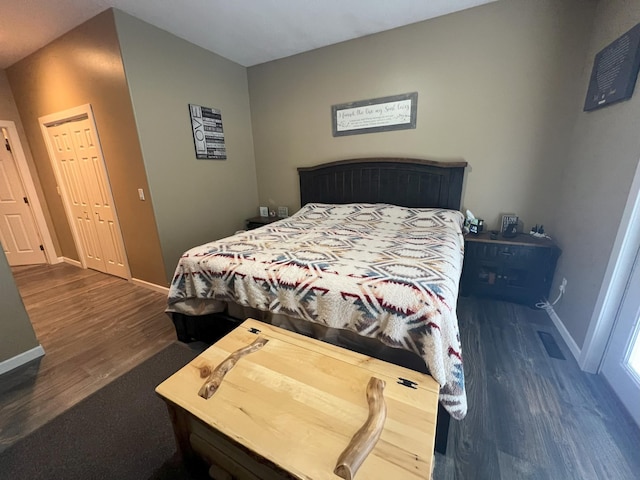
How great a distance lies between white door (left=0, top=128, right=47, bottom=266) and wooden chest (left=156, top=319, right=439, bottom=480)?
4.38 meters

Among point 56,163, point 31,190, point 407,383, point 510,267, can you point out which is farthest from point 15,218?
point 510,267

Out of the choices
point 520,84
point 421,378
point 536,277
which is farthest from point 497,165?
point 421,378

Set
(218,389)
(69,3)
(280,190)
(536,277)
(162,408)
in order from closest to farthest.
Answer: (218,389) → (162,408) → (69,3) → (536,277) → (280,190)

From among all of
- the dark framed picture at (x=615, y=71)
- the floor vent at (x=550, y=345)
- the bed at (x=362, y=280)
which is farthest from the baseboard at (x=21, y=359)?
the dark framed picture at (x=615, y=71)

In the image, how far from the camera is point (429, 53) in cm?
253

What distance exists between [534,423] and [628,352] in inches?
27.0

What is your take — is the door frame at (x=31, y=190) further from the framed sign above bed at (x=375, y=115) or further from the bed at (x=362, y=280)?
the framed sign above bed at (x=375, y=115)

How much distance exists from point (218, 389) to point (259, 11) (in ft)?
9.36

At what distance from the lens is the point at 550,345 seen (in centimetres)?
186

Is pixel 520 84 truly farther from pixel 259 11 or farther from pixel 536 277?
pixel 259 11

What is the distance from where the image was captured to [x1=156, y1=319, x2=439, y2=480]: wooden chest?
0.76m

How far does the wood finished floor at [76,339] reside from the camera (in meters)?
1.52

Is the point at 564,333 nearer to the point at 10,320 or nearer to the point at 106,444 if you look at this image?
the point at 106,444

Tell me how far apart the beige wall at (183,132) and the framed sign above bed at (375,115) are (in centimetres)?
134
